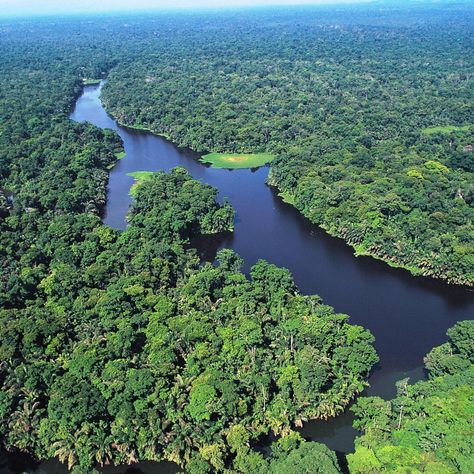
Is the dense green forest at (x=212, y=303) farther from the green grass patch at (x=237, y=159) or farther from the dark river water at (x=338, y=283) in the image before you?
the green grass patch at (x=237, y=159)

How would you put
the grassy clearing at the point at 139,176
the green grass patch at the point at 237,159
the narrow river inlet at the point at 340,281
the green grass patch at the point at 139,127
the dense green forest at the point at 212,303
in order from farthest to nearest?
the green grass patch at the point at 139,127, the green grass patch at the point at 237,159, the grassy clearing at the point at 139,176, the narrow river inlet at the point at 340,281, the dense green forest at the point at 212,303

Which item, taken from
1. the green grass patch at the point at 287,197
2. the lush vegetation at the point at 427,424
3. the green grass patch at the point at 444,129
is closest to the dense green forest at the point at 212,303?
the lush vegetation at the point at 427,424

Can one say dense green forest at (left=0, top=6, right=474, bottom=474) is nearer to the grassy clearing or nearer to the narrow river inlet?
the narrow river inlet

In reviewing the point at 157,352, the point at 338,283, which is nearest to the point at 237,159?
the point at 338,283

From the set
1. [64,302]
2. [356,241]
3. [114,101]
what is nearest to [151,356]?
[64,302]

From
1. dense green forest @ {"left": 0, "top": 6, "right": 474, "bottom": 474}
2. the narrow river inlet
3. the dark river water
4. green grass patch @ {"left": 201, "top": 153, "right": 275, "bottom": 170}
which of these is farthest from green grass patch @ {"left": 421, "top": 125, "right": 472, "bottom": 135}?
the narrow river inlet

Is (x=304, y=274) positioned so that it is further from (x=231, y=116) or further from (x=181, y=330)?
(x=231, y=116)

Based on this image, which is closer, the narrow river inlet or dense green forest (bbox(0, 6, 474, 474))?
dense green forest (bbox(0, 6, 474, 474))
